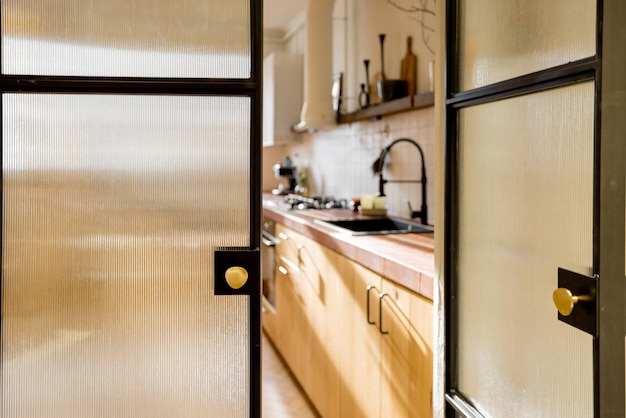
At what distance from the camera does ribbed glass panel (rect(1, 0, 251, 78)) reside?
4.96 ft

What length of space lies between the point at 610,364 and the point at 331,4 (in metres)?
4.06

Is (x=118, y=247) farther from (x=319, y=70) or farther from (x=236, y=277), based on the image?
(x=319, y=70)

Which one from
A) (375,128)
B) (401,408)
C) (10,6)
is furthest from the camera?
(375,128)

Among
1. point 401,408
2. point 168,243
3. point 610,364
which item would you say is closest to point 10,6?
point 168,243

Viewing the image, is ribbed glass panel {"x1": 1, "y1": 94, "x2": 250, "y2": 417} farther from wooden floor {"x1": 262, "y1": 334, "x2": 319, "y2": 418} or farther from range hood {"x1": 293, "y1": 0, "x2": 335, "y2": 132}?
range hood {"x1": 293, "y1": 0, "x2": 335, "y2": 132}

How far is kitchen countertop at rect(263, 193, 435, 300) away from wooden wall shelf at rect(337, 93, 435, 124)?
67 centimetres

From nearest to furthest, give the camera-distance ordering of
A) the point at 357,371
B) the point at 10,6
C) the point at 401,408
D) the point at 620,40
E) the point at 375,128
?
the point at 620,40
the point at 10,6
the point at 401,408
the point at 357,371
the point at 375,128

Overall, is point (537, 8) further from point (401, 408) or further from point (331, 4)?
point (331, 4)

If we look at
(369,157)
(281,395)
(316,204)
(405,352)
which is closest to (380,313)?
(405,352)

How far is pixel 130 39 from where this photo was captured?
1534 mm

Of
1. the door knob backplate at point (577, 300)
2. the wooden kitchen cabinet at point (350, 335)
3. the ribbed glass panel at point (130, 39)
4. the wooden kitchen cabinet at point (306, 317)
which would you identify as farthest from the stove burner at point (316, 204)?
the door knob backplate at point (577, 300)

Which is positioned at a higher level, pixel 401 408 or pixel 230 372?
pixel 230 372

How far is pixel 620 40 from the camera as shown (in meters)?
1.12

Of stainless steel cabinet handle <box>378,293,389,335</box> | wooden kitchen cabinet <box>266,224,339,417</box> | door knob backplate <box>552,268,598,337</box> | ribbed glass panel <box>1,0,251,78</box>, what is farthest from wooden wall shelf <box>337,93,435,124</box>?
door knob backplate <box>552,268,598,337</box>
